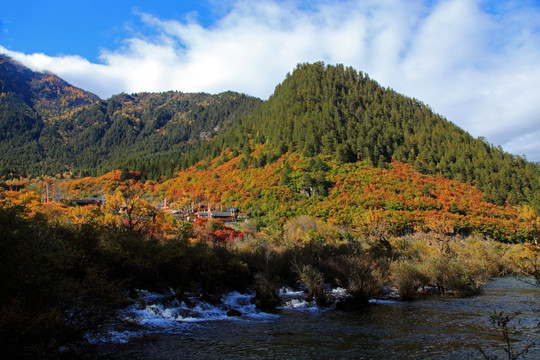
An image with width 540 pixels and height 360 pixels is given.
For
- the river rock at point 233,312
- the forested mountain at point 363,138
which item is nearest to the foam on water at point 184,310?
the river rock at point 233,312

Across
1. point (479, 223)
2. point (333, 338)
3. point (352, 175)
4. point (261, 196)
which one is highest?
point (352, 175)

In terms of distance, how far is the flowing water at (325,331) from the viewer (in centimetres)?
1784

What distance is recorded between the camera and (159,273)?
3162 cm

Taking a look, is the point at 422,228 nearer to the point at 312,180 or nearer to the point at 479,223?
the point at 479,223

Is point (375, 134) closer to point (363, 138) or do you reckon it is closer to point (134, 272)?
point (363, 138)

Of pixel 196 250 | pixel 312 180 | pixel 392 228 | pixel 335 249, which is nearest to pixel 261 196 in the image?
pixel 312 180

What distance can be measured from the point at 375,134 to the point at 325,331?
13030cm

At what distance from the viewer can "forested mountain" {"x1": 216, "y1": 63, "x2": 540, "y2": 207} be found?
12531 centimetres

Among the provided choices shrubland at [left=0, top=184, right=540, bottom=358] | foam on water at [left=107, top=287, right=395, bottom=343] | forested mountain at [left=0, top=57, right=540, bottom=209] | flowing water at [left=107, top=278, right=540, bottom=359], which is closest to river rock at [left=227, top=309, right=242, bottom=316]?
foam on water at [left=107, top=287, right=395, bottom=343]

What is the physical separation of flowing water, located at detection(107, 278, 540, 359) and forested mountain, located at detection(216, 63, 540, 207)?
101 meters

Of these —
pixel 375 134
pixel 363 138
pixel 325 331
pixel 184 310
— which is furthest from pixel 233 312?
pixel 375 134

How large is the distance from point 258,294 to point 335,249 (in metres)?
24.1

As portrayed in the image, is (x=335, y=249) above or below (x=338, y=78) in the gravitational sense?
below

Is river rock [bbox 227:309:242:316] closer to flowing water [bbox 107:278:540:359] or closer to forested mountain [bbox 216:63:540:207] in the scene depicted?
flowing water [bbox 107:278:540:359]
